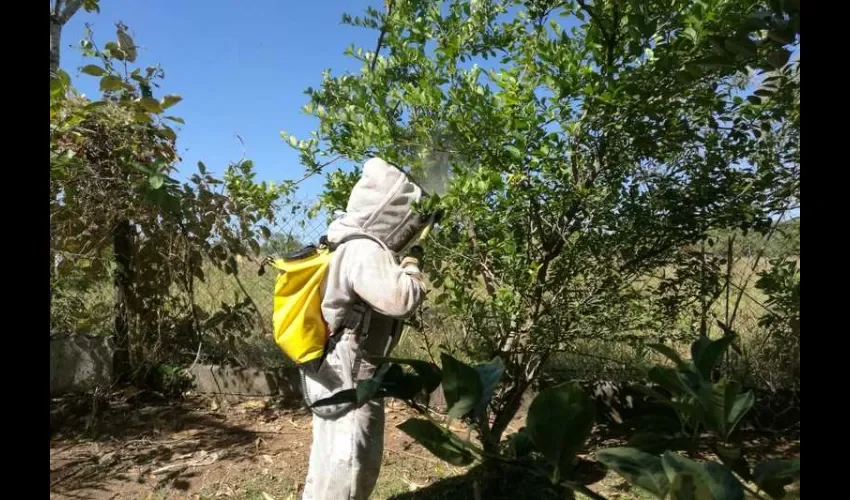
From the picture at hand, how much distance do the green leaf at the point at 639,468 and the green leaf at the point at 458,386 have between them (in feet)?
0.44

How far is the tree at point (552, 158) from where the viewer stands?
2371 mm

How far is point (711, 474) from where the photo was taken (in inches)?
19.1

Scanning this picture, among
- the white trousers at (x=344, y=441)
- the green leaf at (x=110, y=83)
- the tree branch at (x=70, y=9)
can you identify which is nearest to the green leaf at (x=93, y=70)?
the green leaf at (x=110, y=83)

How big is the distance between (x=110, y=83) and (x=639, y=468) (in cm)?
354

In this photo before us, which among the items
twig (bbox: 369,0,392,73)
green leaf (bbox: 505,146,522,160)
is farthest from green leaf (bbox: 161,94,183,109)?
green leaf (bbox: 505,146,522,160)

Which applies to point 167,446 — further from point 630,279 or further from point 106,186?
point 630,279

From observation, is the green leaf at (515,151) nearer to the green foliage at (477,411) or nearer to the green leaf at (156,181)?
the green foliage at (477,411)

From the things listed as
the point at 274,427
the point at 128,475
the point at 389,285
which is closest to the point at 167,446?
the point at 128,475

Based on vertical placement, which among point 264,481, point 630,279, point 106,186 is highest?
point 106,186

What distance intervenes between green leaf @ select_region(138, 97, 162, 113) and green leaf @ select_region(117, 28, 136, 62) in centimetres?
41

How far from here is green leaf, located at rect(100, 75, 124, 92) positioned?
3191mm

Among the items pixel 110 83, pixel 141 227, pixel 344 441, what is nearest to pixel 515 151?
pixel 344 441

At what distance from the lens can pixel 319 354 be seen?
2.30m
